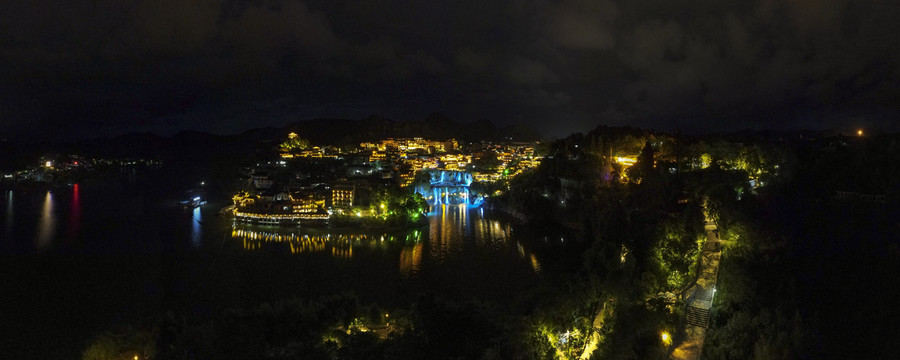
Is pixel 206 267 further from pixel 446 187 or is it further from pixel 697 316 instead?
pixel 446 187

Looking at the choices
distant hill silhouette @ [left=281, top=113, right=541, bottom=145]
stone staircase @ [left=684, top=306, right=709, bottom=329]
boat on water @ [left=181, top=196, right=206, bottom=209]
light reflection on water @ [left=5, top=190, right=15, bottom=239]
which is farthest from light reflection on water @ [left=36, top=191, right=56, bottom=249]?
distant hill silhouette @ [left=281, top=113, right=541, bottom=145]

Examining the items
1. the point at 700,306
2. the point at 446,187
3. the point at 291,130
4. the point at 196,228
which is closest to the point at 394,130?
the point at 291,130

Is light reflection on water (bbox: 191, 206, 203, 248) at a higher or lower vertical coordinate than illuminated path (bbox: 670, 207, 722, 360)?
lower

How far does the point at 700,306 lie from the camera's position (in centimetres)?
427

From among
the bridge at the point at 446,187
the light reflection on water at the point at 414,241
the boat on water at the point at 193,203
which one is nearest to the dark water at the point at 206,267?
the light reflection on water at the point at 414,241

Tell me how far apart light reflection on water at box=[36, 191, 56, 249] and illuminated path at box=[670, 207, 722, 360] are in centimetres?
1320

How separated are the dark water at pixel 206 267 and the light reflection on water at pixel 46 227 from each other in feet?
0.12

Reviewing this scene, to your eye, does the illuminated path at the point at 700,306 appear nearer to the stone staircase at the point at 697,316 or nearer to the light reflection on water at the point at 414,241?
the stone staircase at the point at 697,316

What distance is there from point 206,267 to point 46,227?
24.9 ft

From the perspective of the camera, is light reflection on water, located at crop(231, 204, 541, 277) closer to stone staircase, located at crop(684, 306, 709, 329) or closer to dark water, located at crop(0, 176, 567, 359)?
dark water, located at crop(0, 176, 567, 359)

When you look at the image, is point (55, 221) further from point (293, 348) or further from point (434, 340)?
point (434, 340)

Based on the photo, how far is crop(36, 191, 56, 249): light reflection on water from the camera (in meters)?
11.9

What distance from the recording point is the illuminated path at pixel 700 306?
3760 millimetres

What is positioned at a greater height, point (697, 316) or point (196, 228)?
point (697, 316)
